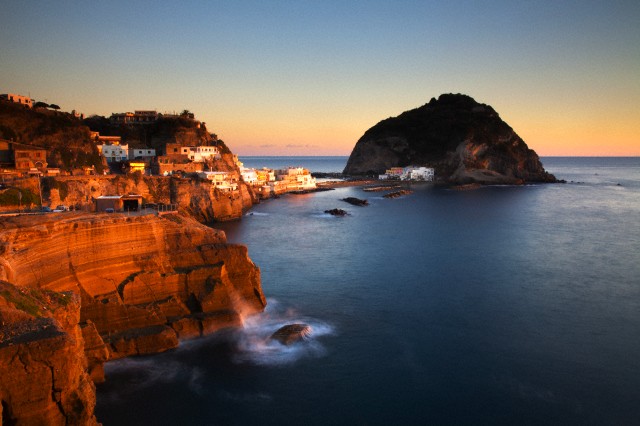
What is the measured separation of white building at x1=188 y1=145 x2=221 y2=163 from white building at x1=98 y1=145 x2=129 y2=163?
9326 millimetres

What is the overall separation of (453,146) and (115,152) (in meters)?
105

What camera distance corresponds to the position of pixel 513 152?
455 feet

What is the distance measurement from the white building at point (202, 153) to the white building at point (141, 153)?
233 inches

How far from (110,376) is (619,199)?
93620 millimetres

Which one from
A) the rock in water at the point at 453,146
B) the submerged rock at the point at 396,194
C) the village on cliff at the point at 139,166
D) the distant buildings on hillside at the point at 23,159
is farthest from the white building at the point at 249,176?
the rock in water at the point at 453,146

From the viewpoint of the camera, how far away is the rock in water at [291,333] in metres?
21.0

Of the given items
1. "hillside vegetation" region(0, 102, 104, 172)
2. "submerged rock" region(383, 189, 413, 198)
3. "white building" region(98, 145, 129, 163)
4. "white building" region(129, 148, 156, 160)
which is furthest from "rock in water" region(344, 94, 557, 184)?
"hillside vegetation" region(0, 102, 104, 172)

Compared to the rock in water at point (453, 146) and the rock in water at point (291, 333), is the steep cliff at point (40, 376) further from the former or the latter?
the rock in water at point (453, 146)

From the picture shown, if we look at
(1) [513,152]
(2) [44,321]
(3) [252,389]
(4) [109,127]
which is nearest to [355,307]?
(3) [252,389]

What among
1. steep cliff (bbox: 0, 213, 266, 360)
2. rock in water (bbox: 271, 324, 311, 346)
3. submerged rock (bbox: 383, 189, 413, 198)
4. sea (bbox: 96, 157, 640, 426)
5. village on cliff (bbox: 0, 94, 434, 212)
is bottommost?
sea (bbox: 96, 157, 640, 426)

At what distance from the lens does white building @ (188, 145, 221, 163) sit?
227 ft

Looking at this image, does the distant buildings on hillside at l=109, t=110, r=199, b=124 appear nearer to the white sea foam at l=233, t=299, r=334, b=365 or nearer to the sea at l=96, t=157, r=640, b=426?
the sea at l=96, t=157, r=640, b=426

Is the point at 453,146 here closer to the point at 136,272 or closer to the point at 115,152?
the point at 115,152

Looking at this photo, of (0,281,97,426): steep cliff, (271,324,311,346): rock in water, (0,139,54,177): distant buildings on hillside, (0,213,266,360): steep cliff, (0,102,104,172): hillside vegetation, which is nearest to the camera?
(0,281,97,426): steep cliff
